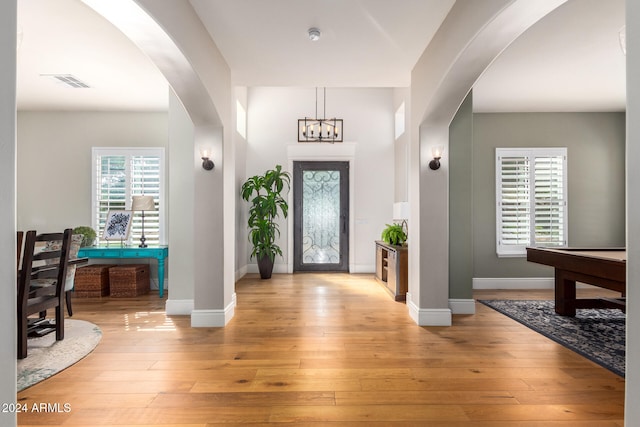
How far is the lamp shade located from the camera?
5367mm

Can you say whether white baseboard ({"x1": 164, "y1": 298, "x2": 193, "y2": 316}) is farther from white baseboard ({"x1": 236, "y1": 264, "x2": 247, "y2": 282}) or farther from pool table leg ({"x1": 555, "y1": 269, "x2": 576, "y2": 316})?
pool table leg ({"x1": 555, "y1": 269, "x2": 576, "y2": 316})

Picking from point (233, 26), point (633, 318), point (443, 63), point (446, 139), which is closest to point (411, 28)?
point (443, 63)

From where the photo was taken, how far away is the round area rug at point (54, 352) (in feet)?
8.68

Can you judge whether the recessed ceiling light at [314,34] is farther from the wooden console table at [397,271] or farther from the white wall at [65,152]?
the white wall at [65,152]

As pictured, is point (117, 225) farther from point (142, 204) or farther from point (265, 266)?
point (265, 266)

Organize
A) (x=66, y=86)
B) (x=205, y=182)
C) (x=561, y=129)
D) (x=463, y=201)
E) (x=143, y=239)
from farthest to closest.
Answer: (x=561, y=129) < (x=143, y=239) < (x=66, y=86) < (x=463, y=201) < (x=205, y=182)

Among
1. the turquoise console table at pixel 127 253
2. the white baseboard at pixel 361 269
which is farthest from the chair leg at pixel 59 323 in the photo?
the white baseboard at pixel 361 269

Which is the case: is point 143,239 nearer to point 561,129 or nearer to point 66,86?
point 66,86

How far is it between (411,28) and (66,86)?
445cm

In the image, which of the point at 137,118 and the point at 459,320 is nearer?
the point at 459,320

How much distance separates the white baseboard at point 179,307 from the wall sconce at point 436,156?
3.22m

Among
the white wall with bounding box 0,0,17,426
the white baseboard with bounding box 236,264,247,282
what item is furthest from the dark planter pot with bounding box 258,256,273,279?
the white wall with bounding box 0,0,17,426

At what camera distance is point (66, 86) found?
15.5 feet

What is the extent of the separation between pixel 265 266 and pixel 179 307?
238 centimetres
